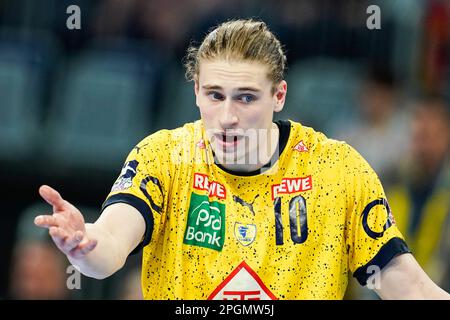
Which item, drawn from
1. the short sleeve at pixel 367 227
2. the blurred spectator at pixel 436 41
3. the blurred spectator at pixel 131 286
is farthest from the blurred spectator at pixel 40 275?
the blurred spectator at pixel 436 41

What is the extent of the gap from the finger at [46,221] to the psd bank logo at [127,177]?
61 centimetres

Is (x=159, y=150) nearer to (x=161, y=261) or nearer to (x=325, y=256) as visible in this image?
(x=161, y=261)

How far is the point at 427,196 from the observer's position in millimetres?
5578

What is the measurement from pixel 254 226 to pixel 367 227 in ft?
1.49

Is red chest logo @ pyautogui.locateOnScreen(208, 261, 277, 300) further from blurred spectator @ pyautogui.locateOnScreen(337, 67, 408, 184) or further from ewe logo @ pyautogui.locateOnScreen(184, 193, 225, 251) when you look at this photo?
blurred spectator @ pyautogui.locateOnScreen(337, 67, 408, 184)

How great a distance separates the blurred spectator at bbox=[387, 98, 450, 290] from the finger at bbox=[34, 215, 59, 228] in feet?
10.1

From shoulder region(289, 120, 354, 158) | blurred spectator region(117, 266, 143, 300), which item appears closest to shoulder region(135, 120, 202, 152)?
shoulder region(289, 120, 354, 158)

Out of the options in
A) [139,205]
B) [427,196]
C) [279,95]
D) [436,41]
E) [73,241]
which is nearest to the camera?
[73,241]

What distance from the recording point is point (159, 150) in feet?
11.9

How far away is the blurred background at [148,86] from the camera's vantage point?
605 centimetres

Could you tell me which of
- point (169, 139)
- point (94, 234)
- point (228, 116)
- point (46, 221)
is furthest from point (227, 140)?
point (46, 221)

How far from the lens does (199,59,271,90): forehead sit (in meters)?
3.57

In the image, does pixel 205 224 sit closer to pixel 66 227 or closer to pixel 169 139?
pixel 169 139
